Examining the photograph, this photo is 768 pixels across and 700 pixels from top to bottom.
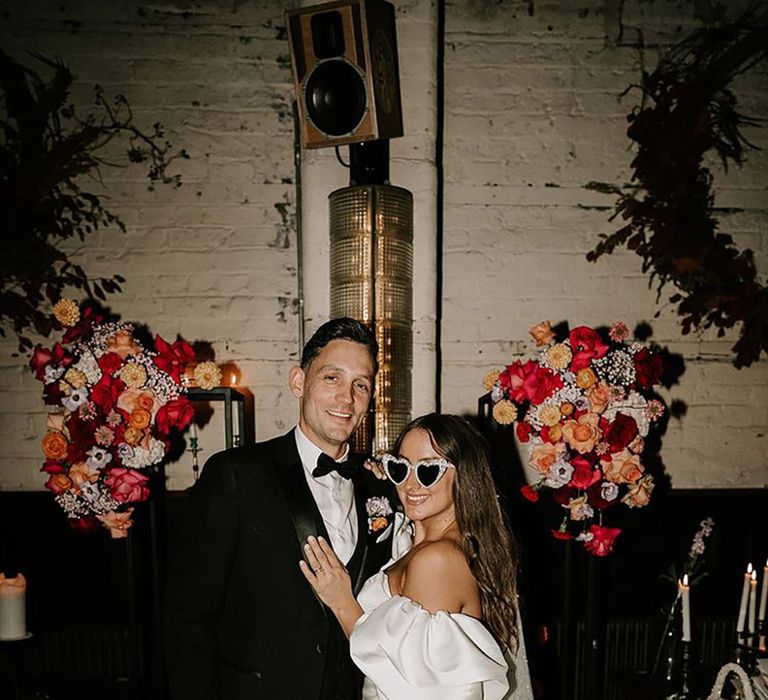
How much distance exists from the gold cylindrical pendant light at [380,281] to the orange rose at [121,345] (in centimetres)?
83

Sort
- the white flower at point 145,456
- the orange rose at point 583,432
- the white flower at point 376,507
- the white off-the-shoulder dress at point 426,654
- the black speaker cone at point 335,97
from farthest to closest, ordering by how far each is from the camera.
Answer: the black speaker cone at point 335,97
the white flower at point 145,456
the orange rose at point 583,432
the white flower at point 376,507
the white off-the-shoulder dress at point 426,654

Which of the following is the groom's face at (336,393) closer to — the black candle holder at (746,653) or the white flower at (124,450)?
the white flower at (124,450)

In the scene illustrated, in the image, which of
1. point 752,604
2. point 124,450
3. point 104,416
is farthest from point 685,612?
point 104,416

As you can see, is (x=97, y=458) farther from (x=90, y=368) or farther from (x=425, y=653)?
(x=425, y=653)

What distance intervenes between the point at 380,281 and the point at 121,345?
1.03m

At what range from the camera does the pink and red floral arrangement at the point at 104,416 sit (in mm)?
2377

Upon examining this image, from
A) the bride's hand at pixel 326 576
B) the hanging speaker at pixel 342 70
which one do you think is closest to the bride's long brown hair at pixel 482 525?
the bride's hand at pixel 326 576

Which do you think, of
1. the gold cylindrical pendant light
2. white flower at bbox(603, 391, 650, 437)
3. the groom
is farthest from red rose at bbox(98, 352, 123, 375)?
white flower at bbox(603, 391, 650, 437)

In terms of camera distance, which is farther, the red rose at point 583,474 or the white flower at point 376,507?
the red rose at point 583,474

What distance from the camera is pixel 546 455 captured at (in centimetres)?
237

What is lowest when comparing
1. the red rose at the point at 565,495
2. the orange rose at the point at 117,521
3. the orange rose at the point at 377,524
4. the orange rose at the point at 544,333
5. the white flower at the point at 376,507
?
the orange rose at the point at 117,521

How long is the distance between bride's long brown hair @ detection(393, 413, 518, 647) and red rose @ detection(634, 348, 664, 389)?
0.79 m

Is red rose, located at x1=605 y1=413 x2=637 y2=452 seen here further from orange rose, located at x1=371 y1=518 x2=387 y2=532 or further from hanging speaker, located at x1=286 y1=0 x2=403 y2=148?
hanging speaker, located at x1=286 y1=0 x2=403 y2=148

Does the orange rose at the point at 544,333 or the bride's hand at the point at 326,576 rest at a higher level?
the orange rose at the point at 544,333
